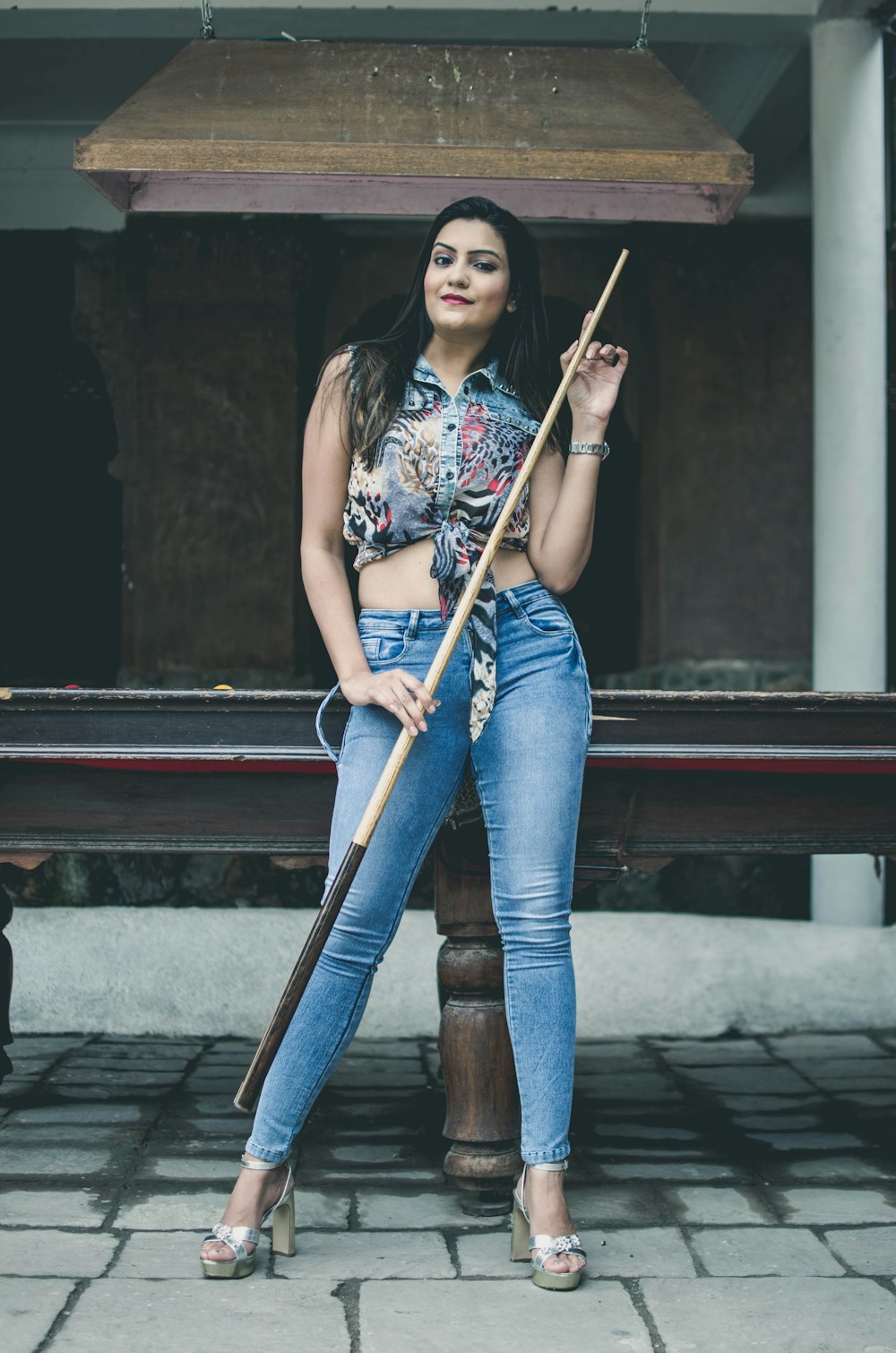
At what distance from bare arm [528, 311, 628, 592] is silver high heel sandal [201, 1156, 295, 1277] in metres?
1.15

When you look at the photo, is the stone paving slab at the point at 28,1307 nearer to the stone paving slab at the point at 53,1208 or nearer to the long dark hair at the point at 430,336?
the stone paving slab at the point at 53,1208

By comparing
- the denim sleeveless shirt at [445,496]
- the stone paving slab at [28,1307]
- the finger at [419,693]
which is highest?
the denim sleeveless shirt at [445,496]

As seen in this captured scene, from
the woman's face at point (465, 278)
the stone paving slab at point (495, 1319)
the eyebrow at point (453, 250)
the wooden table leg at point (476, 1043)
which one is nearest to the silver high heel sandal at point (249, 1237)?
the stone paving slab at point (495, 1319)

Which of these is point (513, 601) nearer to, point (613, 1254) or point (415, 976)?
point (613, 1254)

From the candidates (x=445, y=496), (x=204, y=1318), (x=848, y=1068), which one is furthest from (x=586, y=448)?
(x=848, y=1068)

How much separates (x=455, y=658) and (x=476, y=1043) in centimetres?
80

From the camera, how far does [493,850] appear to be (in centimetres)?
249

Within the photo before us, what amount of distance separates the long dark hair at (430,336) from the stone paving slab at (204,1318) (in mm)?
1413

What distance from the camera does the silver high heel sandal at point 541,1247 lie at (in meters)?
2.33

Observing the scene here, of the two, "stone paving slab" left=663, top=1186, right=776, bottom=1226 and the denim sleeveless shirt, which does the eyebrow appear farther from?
"stone paving slab" left=663, top=1186, right=776, bottom=1226

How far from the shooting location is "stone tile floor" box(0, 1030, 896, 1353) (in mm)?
2186

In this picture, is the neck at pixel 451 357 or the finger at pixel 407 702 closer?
the finger at pixel 407 702

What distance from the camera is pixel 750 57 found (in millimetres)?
5461

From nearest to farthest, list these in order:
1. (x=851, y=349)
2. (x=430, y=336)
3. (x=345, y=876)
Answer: (x=345, y=876) < (x=430, y=336) < (x=851, y=349)
